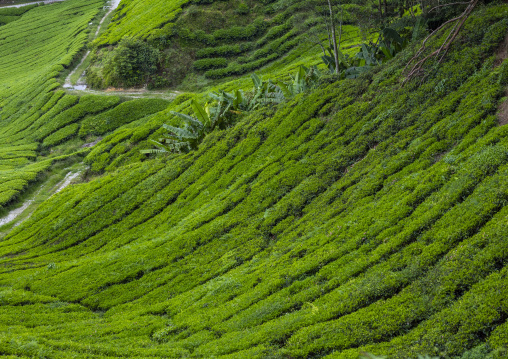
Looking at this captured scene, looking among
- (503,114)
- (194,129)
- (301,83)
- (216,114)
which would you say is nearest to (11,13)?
(194,129)

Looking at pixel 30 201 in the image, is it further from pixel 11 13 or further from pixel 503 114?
pixel 11 13

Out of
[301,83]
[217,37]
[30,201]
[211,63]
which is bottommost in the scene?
[30,201]

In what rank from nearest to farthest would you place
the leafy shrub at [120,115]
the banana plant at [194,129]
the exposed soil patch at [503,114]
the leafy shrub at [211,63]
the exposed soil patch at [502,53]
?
1. the exposed soil patch at [503,114]
2. the exposed soil patch at [502,53]
3. the banana plant at [194,129]
4. the leafy shrub at [120,115]
5. the leafy shrub at [211,63]

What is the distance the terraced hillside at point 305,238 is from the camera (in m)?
7.62

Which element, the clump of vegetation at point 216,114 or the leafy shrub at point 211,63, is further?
the leafy shrub at point 211,63

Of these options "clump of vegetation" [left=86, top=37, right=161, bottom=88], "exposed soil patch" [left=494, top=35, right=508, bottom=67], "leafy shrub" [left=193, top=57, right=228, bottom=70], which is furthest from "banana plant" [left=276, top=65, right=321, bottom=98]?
"clump of vegetation" [left=86, top=37, right=161, bottom=88]

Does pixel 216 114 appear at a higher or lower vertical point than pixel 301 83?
lower

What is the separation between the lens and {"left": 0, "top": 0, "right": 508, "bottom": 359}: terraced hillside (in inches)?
300

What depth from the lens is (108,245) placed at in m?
18.4

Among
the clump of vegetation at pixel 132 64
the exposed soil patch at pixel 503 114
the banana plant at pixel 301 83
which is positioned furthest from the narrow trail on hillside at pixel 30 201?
the exposed soil patch at pixel 503 114

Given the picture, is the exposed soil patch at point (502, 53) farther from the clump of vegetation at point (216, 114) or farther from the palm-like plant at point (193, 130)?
the palm-like plant at point (193, 130)

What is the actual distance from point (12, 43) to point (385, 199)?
269 ft

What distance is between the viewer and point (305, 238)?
12.1m

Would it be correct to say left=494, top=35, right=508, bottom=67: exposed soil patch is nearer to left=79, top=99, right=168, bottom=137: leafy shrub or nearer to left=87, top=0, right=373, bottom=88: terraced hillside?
left=87, top=0, right=373, bottom=88: terraced hillside
